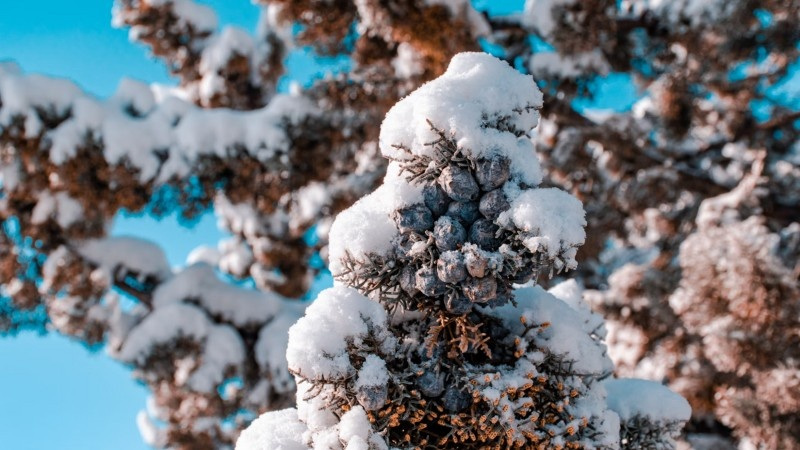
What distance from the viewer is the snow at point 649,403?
1786 millimetres

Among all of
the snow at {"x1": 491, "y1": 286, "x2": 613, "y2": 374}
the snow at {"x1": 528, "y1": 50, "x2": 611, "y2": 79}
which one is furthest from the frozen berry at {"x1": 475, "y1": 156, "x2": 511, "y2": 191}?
the snow at {"x1": 528, "y1": 50, "x2": 611, "y2": 79}

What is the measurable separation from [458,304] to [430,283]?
0.09m

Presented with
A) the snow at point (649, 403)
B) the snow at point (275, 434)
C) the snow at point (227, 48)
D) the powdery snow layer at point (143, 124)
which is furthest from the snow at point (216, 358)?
the snow at point (649, 403)

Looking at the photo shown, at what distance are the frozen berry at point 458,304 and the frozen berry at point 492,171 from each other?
0.27 meters

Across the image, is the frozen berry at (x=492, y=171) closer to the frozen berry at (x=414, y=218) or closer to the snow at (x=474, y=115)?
the snow at (x=474, y=115)

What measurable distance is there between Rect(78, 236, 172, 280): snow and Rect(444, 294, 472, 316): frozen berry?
4451 millimetres

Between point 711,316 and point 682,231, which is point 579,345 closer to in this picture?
point 711,316

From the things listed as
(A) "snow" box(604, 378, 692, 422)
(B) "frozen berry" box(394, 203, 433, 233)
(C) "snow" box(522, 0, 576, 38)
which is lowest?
(A) "snow" box(604, 378, 692, 422)

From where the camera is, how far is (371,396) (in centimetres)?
135

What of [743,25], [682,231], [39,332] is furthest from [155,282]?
[743,25]

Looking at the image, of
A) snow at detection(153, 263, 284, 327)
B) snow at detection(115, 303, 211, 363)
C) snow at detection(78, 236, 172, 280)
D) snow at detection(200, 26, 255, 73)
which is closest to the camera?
snow at detection(115, 303, 211, 363)

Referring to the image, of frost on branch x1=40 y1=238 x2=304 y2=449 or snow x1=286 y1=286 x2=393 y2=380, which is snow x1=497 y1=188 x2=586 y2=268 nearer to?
snow x1=286 y1=286 x2=393 y2=380

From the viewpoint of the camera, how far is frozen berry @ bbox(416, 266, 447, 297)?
4.70 feet

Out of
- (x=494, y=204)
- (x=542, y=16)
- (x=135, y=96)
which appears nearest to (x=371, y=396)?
(x=494, y=204)
